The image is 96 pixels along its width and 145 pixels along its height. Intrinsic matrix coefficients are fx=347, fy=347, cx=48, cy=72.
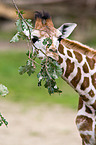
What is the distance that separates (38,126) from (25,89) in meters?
3.74

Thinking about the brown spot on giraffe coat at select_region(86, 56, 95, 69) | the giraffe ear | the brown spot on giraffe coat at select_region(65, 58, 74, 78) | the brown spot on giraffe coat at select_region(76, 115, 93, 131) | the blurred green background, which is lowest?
the brown spot on giraffe coat at select_region(76, 115, 93, 131)

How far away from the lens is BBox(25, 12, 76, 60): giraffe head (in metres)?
3.98

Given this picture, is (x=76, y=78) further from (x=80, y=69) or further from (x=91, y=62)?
(x=91, y=62)

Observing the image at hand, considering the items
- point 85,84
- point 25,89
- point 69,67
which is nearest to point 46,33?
point 69,67

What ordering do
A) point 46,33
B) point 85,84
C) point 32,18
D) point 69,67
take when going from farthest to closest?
point 32,18 → point 85,84 → point 69,67 → point 46,33

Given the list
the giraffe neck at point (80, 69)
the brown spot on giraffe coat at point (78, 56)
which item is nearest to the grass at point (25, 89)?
the giraffe neck at point (80, 69)

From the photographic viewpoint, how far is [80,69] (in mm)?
4371

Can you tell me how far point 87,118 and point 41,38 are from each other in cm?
126

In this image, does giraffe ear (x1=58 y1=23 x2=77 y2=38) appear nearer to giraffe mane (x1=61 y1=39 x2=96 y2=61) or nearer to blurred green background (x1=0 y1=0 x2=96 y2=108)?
→ giraffe mane (x1=61 y1=39 x2=96 y2=61)

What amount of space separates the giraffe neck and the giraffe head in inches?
8.7

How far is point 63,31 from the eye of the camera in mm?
4121

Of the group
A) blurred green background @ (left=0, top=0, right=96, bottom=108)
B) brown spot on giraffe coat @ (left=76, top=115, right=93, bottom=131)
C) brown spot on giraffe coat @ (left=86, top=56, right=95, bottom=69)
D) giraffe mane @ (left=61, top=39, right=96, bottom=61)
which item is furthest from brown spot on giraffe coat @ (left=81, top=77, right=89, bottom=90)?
blurred green background @ (left=0, top=0, right=96, bottom=108)

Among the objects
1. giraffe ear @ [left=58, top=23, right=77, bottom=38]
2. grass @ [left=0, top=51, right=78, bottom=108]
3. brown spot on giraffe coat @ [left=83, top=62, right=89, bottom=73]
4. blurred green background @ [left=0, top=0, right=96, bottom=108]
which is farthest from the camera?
Answer: blurred green background @ [left=0, top=0, right=96, bottom=108]

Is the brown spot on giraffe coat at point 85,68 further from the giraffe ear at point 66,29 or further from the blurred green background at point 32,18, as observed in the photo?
the blurred green background at point 32,18
